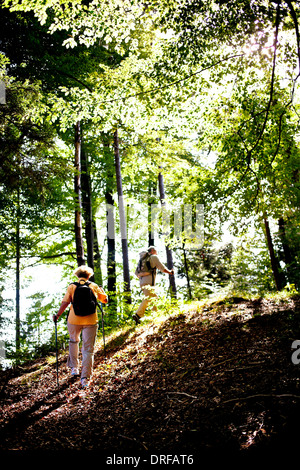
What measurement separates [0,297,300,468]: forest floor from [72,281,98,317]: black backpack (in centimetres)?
116

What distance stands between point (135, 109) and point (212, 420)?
5.11m

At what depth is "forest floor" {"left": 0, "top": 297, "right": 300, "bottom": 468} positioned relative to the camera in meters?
2.59

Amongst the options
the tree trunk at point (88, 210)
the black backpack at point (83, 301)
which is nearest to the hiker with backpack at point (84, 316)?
the black backpack at point (83, 301)

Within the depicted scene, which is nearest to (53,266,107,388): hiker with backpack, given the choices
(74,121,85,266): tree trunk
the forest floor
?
the forest floor

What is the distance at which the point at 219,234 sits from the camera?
7363 millimetres

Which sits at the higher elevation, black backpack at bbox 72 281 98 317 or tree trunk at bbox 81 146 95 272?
tree trunk at bbox 81 146 95 272

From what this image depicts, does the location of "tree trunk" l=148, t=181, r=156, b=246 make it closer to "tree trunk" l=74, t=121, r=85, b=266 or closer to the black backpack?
"tree trunk" l=74, t=121, r=85, b=266

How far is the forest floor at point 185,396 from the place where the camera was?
259cm

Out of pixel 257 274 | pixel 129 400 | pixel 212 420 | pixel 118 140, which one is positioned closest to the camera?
pixel 212 420

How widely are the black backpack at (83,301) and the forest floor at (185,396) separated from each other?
45.8 inches

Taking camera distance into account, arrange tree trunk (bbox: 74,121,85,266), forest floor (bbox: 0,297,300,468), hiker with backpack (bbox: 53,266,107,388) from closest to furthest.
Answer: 1. forest floor (bbox: 0,297,300,468)
2. hiker with backpack (bbox: 53,266,107,388)
3. tree trunk (bbox: 74,121,85,266)

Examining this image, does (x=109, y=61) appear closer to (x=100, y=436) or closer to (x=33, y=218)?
(x=33, y=218)

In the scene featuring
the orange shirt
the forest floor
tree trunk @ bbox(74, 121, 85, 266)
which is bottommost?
the forest floor
